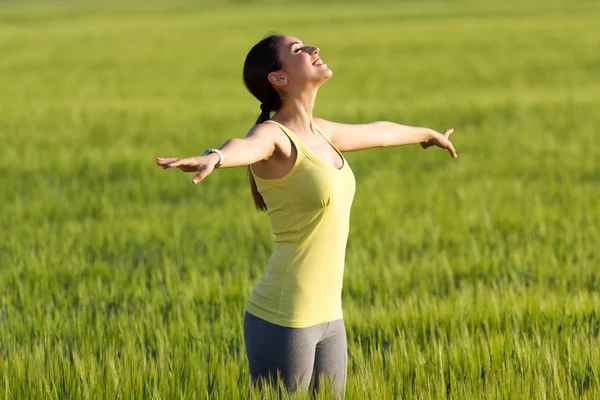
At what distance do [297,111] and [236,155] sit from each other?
47 cm

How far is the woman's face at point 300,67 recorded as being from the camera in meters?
3.00

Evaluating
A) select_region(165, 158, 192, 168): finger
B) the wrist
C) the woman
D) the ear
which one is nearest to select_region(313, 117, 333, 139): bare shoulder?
the woman

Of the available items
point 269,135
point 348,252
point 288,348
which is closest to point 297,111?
point 269,135

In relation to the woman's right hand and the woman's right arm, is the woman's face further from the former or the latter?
the woman's right hand

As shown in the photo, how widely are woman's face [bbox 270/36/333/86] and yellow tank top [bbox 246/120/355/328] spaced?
0.57ft

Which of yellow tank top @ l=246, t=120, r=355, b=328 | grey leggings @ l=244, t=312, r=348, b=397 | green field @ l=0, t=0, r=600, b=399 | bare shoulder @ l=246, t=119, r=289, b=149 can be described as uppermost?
bare shoulder @ l=246, t=119, r=289, b=149

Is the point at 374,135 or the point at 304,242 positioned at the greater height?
the point at 374,135

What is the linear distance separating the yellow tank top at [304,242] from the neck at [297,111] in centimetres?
11

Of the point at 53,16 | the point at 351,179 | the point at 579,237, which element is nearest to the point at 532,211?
the point at 579,237

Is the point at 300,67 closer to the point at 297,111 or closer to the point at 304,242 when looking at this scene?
the point at 297,111

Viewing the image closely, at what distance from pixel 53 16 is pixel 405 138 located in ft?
223

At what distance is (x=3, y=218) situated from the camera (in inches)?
321

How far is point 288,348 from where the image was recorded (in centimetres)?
292

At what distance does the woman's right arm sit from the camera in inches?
97.3
